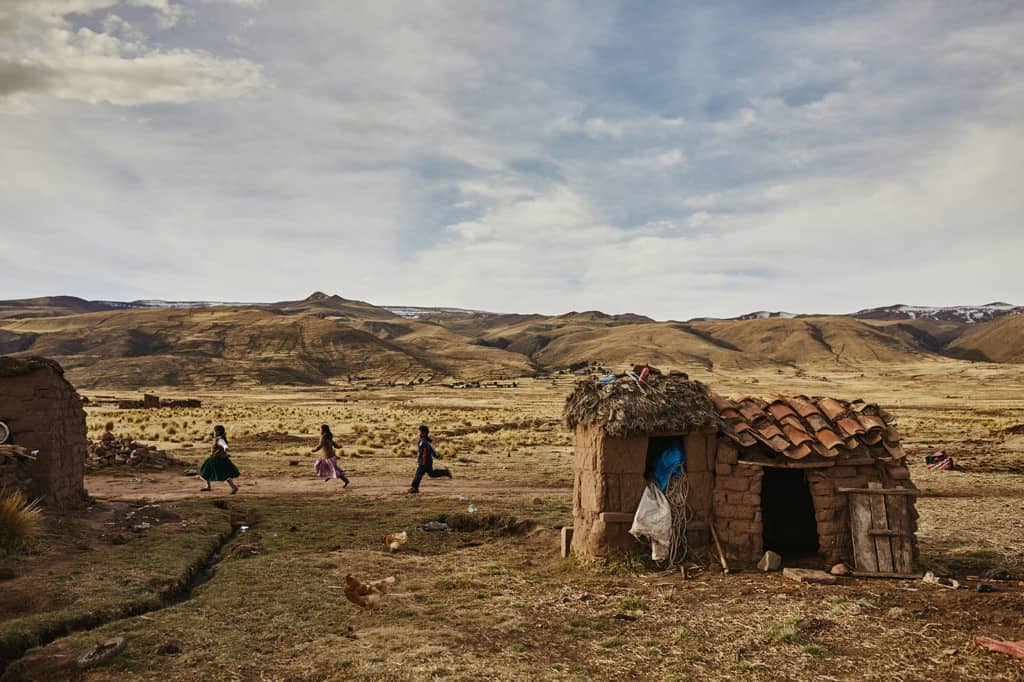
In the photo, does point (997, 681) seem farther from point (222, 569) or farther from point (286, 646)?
point (222, 569)

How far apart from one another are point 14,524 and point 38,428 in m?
3.61

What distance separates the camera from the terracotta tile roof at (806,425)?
40.8 ft

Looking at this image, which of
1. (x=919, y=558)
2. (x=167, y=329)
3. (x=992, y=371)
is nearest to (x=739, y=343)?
(x=992, y=371)

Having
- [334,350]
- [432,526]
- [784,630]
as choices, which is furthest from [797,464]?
[334,350]

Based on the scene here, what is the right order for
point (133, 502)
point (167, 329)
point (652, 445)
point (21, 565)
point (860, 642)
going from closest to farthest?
point (860, 642) < point (21, 565) < point (652, 445) < point (133, 502) < point (167, 329)

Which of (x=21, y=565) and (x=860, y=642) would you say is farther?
(x=21, y=565)

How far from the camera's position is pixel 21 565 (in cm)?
1178

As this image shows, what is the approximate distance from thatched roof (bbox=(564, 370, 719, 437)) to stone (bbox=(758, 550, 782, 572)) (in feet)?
8.55

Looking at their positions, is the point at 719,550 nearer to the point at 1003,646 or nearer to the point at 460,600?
the point at 1003,646

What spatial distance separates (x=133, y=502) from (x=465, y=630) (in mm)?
12976

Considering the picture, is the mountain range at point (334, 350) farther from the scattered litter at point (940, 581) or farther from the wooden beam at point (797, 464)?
the scattered litter at point (940, 581)

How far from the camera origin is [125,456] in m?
26.2

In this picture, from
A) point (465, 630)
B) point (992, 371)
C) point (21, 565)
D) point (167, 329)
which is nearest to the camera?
point (465, 630)

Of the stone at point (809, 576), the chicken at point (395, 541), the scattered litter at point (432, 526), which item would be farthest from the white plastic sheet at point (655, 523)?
the scattered litter at point (432, 526)
